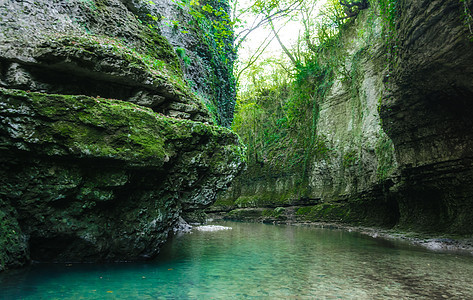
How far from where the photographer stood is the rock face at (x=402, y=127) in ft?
28.4

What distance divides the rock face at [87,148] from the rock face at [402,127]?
6369 mm

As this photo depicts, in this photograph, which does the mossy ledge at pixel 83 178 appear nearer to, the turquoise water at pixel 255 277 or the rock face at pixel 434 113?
the turquoise water at pixel 255 277

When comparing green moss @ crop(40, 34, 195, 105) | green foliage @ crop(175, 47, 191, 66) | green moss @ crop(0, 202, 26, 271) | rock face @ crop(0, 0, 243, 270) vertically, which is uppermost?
green foliage @ crop(175, 47, 191, 66)

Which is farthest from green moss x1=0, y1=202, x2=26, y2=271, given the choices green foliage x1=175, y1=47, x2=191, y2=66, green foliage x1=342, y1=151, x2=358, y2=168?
green foliage x1=342, y1=151, x2=358, y2=168

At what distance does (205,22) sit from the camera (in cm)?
1482

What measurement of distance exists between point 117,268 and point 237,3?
18071 millimetres

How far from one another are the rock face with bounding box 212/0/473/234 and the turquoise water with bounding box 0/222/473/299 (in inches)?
160

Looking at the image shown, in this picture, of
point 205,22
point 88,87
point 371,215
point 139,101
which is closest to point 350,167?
point 371,215

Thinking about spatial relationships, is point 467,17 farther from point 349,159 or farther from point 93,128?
point 349,159

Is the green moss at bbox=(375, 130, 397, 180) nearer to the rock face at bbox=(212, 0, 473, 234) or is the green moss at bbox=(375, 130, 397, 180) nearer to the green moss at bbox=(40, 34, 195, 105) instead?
the rock face at bbox=(212, 0, 473, 234)

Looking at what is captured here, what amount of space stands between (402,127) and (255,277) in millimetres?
9371

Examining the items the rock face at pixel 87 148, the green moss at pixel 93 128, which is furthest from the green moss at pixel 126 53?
the green moss at pixel 93 128

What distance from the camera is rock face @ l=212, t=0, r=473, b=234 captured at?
341 inches

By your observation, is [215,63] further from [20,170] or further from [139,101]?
[20,170]
